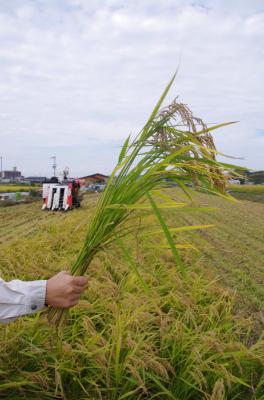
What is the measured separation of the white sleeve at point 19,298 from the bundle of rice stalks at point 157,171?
0.38 m

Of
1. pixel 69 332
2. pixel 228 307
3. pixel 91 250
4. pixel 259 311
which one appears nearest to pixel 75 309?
pixel 69 332

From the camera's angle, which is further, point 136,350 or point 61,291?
point 136,350

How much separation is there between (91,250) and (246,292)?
107 inches

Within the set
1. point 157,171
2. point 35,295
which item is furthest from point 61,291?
point 157,171

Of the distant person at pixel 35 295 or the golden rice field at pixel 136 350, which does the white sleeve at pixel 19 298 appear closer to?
the distant person at pixel 35 295

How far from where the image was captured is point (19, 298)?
162 centimetres

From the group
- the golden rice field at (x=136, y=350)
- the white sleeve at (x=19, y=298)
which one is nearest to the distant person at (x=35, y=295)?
the white sleeve at (x=19, y=298)

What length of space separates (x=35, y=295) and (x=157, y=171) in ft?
2.50

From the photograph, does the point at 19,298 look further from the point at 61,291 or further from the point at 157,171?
the point at 157,171

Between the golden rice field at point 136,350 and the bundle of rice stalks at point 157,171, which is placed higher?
the bundle of rice stalks at point 157,171

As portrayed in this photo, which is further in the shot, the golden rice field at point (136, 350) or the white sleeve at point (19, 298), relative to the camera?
the golden rice field at point (136, 350)

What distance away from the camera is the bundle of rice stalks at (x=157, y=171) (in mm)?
1761

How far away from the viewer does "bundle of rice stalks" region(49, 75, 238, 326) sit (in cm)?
176

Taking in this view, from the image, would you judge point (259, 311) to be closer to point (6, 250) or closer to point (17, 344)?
point (17, 344)
